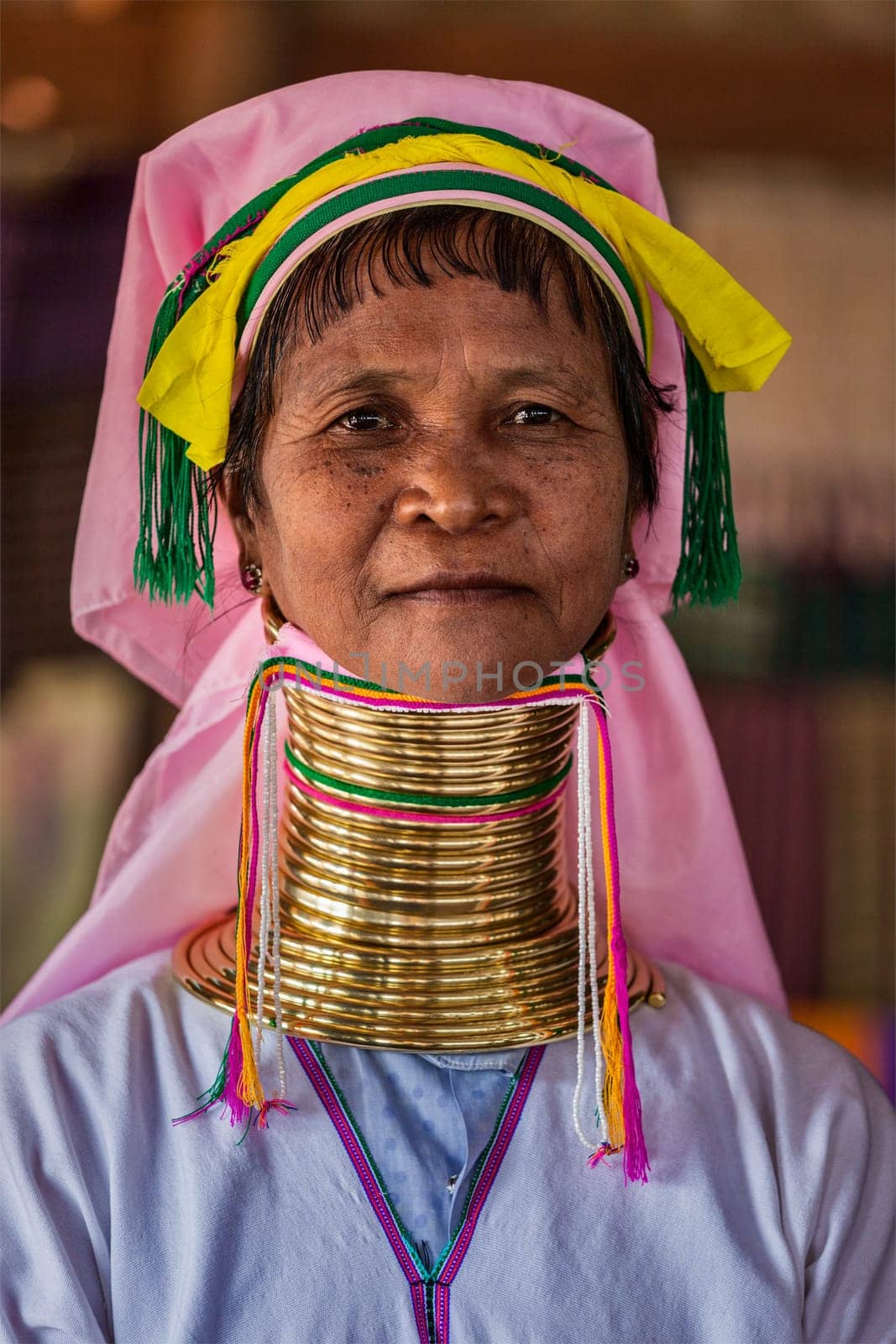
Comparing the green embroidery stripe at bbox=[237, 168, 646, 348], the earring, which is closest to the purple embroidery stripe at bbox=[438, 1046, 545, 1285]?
the earring

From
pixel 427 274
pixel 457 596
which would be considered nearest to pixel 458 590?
pixel 457 596

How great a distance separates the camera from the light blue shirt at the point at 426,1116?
126 centimetres

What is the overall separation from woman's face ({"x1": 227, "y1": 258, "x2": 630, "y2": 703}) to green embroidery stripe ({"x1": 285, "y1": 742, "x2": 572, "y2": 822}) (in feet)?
0.48

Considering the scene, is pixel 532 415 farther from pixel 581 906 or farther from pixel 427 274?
pixel 581 906

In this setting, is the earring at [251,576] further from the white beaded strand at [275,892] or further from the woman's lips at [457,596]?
the woman's lips at [457,596]

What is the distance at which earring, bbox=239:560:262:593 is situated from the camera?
4.83ft

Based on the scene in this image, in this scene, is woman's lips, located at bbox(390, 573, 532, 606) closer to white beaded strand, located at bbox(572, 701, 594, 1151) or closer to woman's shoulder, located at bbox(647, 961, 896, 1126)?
white beaded strand, located at bbox(572, 701, 594, 1151)


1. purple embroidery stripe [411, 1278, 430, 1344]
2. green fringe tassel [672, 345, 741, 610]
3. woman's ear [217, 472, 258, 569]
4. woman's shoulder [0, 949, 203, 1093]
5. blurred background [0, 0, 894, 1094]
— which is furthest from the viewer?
blurred background [0, 0, 894, 1094]

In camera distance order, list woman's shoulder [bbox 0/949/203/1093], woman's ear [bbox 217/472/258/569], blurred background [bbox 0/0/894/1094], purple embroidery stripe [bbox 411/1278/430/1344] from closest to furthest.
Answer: purple embroidery stripe [bbox 411/1278/430/1344] → woman's shoulder [bbox 0/949/203/1093] → woman's ear [bbox 217/472/258/569] → blurred background [bbox 0/0/894/1094]

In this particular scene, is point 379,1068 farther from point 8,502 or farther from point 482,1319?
point 8,502

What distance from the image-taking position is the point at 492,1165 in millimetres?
1271

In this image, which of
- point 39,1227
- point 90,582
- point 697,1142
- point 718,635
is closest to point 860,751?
point 718,635

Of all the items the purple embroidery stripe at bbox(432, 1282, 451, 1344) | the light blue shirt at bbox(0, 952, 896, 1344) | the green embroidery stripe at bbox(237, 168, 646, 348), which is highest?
the green embroidery stripe at bbox(237, 168, 646, 348)

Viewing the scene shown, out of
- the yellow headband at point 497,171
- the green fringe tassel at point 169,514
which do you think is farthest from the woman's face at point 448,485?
the green fringe tassel at point 169,514
